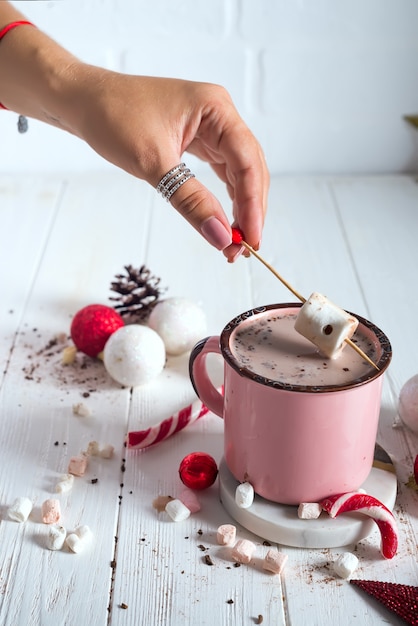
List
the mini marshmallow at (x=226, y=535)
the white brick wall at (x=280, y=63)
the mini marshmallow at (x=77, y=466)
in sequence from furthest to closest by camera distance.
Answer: the white brick wall at (x=280, y=63), the mini marshmallow at (x=77, y=466), the mini marshmallow at (x=226, y=535)

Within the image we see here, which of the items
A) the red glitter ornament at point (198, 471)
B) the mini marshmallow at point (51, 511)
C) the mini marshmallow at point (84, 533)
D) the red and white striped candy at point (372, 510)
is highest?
the red and white striped candy at point (372, 510)

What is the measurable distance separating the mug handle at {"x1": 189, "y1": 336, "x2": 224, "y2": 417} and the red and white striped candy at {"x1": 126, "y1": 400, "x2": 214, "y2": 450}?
75mm

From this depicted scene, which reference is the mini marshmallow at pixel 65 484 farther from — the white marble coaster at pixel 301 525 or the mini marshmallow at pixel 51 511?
the white marble coaster at pixel 301 525

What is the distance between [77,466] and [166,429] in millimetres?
129

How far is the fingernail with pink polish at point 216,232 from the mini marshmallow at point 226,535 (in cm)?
32

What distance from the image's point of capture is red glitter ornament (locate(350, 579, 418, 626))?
0.85m

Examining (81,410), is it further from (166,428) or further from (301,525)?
(301,525)

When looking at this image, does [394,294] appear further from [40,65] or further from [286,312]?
[40,65]

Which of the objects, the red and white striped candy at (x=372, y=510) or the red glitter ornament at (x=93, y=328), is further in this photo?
the red glitter ornament at (x=93, y=328)

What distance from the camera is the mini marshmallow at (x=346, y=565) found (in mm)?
901

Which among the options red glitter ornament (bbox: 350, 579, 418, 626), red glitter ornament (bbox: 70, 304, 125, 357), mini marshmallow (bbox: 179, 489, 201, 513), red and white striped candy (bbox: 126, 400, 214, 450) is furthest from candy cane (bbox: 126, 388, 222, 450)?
red glitter ornament (bbox: 350, 579, 418, 626)

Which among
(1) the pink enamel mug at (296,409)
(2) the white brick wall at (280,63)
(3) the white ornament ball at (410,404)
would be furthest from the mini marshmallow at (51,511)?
(2) the white brick wall at (280,63)

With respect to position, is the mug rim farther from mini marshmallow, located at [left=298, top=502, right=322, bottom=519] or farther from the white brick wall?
the white brick wall

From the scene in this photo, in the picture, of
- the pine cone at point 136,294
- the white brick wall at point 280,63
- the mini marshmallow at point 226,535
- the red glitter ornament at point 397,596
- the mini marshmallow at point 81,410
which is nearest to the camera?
the red glitter ornament at point 397,596
